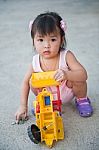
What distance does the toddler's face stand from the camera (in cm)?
110

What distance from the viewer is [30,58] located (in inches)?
71.3

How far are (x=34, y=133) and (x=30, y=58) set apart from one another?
84cm

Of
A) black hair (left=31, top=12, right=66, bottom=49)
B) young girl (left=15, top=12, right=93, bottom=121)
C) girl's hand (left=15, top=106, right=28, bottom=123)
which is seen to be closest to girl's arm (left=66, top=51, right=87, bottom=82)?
young girl (left=15, top=12, right=93, bottom=121)

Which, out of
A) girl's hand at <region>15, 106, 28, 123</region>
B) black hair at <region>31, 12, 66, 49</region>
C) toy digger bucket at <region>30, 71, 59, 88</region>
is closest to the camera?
toy digger bucket at <region>30, 71, 59, 88</region>

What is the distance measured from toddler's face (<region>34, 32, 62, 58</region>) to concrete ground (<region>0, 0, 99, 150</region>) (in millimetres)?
268

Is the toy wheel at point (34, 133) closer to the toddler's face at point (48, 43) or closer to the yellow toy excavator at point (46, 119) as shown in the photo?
the yellow toy excavator at point (46, 119)

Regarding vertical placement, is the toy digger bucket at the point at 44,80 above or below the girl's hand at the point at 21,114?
above

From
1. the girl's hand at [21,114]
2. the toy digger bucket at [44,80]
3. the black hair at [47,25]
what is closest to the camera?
the toy digger bucket at [44,80]

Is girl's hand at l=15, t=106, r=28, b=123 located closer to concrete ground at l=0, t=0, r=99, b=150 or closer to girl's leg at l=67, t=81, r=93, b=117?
Answer: concrete ground at l=0, t=0, r=99, b=150

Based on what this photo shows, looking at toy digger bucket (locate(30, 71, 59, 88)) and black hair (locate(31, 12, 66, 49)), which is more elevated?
black hair (locate(31, 12, 66, 49))

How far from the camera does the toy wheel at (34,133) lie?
1.01 m

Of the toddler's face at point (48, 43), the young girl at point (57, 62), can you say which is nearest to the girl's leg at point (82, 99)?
the young girl at point (57, 62)

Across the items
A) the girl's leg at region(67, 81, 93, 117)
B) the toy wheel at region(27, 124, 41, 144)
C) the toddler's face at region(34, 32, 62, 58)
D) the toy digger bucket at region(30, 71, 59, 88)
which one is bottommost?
A: the toy wheel at region(27, 124, 41, 144)

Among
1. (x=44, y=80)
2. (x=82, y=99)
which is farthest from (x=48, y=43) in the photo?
(x=82, y=99)
